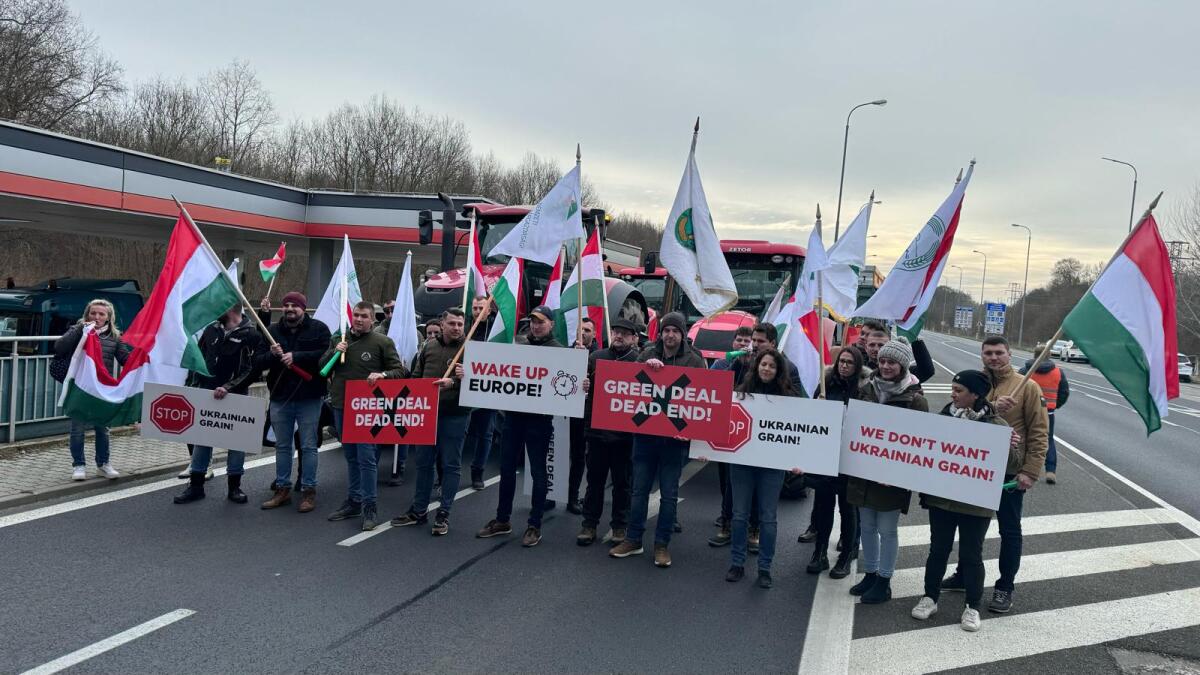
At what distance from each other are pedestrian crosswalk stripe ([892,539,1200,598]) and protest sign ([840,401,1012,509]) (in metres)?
1.00

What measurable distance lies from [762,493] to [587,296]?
3068 mm

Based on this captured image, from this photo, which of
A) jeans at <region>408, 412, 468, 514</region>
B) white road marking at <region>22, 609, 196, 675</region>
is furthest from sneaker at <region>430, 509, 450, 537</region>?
white road marking at <region>22, 609, 196, 675</region>

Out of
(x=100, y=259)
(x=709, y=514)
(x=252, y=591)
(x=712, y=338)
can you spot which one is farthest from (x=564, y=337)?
(x=100, y=259)

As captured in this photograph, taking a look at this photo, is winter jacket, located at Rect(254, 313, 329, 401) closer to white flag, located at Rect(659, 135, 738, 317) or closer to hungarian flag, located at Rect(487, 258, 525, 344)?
hungarian flag, located at Rect(487, 258, 525, 344)

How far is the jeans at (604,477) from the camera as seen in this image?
6.74 meters

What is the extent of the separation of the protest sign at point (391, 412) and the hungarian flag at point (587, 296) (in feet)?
5.95

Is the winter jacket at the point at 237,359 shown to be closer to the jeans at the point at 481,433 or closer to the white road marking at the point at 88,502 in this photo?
the white road marking at the point at 88,502

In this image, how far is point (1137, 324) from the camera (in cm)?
540

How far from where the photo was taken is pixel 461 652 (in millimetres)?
4508

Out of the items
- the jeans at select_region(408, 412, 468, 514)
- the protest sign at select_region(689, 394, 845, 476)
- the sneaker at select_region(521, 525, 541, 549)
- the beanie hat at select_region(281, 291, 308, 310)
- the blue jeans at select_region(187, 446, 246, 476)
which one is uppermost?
the beanie hat at select_region(281, 291, 308, 310)

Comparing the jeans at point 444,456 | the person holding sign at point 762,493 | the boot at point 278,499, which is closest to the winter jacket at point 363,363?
the jeans at point 444,456

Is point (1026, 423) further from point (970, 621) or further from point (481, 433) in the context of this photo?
point (481, 433)

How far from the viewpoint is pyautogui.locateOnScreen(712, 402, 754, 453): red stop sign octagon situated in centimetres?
597

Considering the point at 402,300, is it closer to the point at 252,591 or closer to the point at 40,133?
the point at 252,591
